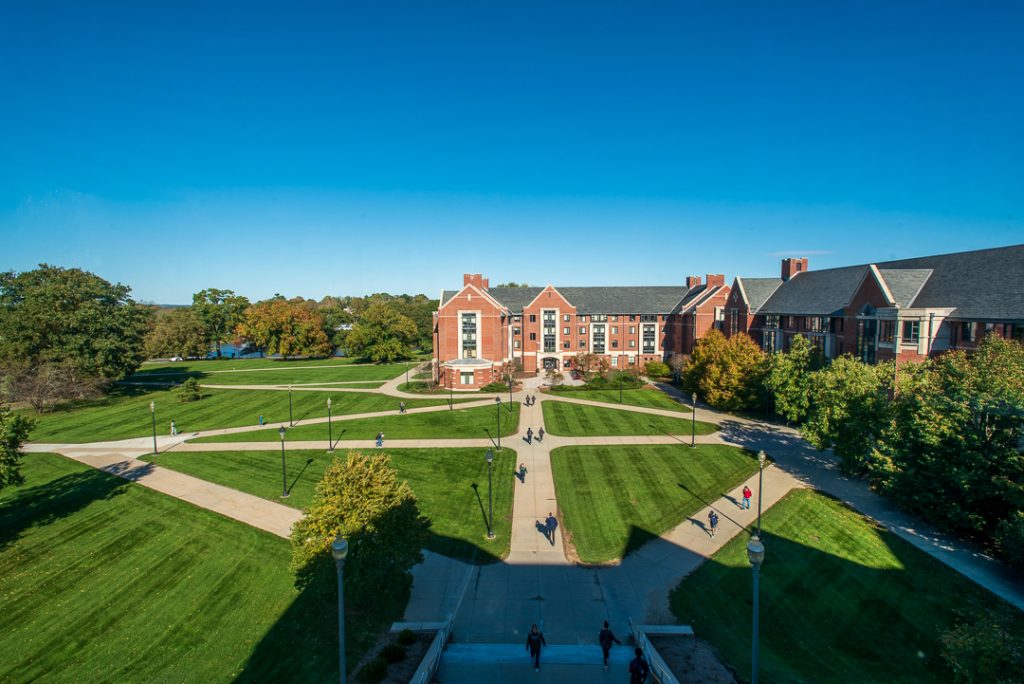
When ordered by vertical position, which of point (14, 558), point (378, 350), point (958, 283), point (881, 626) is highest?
point (958, 283)


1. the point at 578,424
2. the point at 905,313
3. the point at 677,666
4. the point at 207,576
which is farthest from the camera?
the point at 578,424

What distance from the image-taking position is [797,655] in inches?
586

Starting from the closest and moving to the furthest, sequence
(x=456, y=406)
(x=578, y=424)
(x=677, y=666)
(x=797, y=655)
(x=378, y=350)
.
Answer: (x=677, y=666), (x=797, y=655), (x=578, y=424), (x=456, y=406), (x=378, y=350)

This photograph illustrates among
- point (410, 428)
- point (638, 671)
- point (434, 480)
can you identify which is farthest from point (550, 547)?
point (410, 428)

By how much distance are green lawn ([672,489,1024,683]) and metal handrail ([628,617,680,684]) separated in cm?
237

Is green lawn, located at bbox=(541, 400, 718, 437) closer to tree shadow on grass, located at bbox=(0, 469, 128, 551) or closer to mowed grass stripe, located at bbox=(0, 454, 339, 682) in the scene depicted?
mowed grass stripe, located at bbox=(0, 454, 339, 682)

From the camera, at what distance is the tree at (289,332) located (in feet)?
281

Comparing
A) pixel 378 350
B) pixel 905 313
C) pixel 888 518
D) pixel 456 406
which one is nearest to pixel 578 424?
pixel 456 406

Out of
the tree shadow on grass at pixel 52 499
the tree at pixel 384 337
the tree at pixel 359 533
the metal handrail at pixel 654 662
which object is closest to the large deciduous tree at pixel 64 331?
the tree shadow on grass at pixel 52 499

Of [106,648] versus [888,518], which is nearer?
[106,648]

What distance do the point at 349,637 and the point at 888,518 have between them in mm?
25267

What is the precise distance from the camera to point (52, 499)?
25.3 m

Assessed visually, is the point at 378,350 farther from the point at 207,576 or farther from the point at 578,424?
the point at 207,576

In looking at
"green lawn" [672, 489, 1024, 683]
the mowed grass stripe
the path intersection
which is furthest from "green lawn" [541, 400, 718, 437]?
the mowed grass stripe
